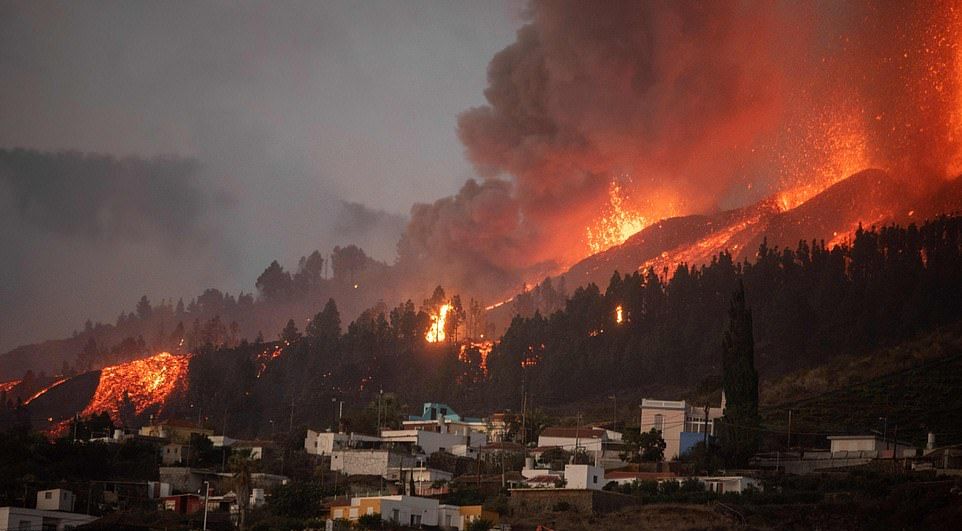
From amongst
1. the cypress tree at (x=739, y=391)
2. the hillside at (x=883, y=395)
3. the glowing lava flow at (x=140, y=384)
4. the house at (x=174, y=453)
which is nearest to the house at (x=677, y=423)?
the cypress tree at (x=739, y=391)

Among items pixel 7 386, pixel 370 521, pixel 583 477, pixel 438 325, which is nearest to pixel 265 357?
pixel 438 325

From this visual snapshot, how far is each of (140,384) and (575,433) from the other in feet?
250

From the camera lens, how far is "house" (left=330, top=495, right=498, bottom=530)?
56625 mm

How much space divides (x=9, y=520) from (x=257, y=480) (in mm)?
17809

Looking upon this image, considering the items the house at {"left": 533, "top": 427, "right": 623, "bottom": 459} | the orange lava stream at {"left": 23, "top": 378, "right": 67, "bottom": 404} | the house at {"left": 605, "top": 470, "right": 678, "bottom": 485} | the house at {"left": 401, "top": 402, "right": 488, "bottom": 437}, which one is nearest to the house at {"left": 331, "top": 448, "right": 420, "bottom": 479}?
the house at {"left": 533, "top": 427, "right": 623, "bottom": 459}

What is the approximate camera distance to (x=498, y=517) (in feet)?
193

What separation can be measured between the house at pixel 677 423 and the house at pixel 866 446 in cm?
673

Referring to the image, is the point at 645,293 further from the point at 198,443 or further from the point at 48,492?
the point at 48,492

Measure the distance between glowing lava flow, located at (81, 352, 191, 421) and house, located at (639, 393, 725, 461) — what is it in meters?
68.5

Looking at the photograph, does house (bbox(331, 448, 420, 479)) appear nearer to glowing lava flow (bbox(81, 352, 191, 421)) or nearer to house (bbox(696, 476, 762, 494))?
house (bbox(696, 476, 762, 494))

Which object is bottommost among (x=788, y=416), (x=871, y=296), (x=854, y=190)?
(x=788, y=416)

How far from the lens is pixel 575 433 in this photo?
7894 cm

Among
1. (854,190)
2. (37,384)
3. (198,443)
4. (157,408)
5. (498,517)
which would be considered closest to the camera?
(498,517)

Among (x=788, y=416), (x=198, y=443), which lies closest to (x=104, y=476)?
(x=198, y=443)
